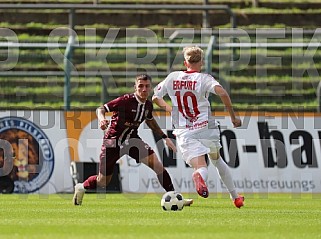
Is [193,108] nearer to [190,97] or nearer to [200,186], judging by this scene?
[190,97]

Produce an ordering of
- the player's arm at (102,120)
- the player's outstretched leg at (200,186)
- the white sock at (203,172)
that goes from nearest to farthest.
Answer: the player's outstretched leg at (200,186) < the white sock at (203,172) < the player's arm at (102,120)

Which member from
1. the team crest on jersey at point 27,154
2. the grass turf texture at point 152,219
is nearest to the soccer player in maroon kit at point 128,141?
the grass turf texture at point 152,219

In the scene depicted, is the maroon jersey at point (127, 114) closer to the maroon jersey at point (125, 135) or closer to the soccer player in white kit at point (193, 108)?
the maroon jersey at point (125, 135)

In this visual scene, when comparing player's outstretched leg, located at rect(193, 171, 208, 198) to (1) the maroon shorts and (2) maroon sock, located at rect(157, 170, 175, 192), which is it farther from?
(1) the maroon shorts

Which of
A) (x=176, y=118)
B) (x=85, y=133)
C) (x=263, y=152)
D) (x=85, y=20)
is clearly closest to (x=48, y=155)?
(x=85, y=133)

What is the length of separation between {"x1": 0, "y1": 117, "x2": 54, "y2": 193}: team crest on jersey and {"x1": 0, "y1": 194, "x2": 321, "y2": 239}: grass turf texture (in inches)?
84.1

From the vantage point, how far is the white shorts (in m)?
12.6

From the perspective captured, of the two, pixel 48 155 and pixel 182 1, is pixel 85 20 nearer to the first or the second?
pixel 182 1

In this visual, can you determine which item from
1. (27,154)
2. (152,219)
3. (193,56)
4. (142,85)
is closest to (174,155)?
(27,154)

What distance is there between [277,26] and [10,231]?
17.0 m

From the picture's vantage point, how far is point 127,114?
545 inches

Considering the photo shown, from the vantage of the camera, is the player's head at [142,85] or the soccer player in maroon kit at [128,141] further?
Answer: the soccer player in maroon kit at [128,141]

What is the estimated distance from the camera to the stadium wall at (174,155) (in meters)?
18.0

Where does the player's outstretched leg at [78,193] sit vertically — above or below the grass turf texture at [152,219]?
above
